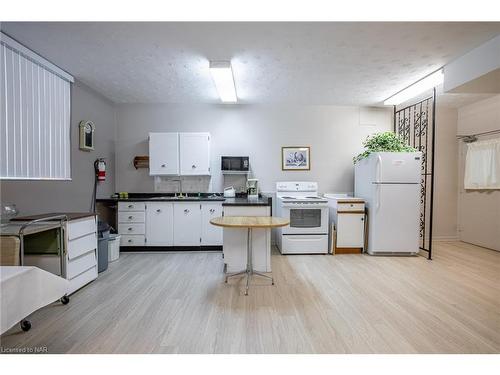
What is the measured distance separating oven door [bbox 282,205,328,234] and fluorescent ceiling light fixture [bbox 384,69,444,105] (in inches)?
90.0

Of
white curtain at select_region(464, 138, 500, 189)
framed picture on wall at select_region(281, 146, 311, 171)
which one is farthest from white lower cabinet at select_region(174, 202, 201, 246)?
white curtain at select_region(464, 138, 500, 189)

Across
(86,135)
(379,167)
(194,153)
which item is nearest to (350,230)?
(379,167)

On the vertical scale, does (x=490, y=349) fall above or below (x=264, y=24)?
below

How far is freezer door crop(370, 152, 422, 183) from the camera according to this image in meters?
4.00

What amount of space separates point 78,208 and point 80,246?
1226 mm

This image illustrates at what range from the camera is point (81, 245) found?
9.16 feet

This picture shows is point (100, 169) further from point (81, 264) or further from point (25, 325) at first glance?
point (25, 325)

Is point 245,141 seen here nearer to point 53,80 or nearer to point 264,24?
point 264,24

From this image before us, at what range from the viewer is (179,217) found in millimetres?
4352

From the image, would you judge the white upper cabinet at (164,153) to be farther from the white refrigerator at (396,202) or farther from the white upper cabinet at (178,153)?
the white refrigerator at (396,202)

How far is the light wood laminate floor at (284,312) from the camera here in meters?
1.86

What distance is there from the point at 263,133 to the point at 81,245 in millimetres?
3486

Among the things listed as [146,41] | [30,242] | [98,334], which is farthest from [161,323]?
[146,41]

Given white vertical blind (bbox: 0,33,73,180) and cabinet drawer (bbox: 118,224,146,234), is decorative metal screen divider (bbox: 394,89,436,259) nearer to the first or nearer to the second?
cabinet drawer (bbox: 118,224,146,234)
